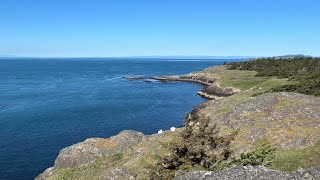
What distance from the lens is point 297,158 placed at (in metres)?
35.2

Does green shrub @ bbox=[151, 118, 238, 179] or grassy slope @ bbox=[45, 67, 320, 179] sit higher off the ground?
green shrub @ bbox=[151, 118, 238, 179]

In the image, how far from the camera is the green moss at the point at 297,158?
32.8 metres

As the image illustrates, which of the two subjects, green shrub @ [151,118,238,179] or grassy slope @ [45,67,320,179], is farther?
grassy slope @ [45,67,320,179]

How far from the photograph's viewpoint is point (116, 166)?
40.6 m

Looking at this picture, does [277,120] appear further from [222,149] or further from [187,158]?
[187,158]

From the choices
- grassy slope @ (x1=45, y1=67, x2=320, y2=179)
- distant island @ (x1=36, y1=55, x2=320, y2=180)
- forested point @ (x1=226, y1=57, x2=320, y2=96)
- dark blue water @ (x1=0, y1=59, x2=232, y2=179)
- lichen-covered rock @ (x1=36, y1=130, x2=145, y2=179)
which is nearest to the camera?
distant island @ (x1=36, y1=55, x2=320, y2=180)

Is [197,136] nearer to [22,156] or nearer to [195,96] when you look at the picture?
[22,156]

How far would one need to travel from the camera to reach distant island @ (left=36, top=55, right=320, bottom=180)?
95.2ft

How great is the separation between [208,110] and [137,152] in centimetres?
2160

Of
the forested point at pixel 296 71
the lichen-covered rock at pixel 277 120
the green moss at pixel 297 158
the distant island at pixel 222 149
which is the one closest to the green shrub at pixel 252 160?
the distant island at pixel 222 149

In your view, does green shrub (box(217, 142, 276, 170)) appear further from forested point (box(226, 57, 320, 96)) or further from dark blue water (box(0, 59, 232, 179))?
forested point (box(226, 57, 320, 96))

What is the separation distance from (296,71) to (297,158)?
9727 centimetres

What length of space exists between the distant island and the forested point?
71.3ft

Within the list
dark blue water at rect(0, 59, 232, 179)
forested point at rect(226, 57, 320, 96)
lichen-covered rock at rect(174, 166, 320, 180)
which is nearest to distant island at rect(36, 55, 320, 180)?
lichen-covered rock at rect(174, 166, 320, 180)
